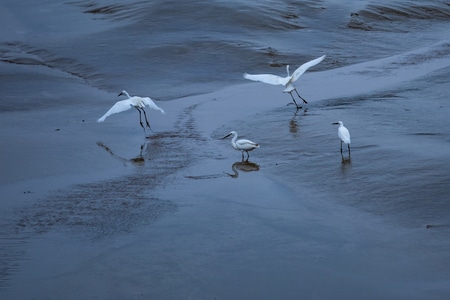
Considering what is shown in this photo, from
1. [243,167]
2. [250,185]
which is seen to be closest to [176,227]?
[250,185]

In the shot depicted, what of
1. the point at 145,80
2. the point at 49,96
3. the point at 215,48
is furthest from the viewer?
the point at 215,48

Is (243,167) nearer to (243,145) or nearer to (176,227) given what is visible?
(243,145)

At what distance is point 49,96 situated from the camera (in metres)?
16.2

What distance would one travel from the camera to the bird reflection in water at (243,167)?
11.0 meters

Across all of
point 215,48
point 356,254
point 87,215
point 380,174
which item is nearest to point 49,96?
point 215,48

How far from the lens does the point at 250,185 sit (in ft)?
34.1

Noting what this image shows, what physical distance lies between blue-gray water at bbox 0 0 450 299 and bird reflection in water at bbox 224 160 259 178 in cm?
9

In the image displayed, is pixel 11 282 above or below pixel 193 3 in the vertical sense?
below

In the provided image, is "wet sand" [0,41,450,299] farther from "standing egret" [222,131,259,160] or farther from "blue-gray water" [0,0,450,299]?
"standing egret" [222,131,259,160]

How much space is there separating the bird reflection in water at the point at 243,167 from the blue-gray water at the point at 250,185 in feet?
0.30

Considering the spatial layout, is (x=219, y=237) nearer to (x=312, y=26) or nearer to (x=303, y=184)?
(x=303, y=184)

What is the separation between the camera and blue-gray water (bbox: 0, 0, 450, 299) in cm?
750

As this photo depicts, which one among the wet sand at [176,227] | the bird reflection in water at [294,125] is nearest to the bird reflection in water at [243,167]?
the wet sand at [176,227]

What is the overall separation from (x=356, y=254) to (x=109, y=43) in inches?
551
